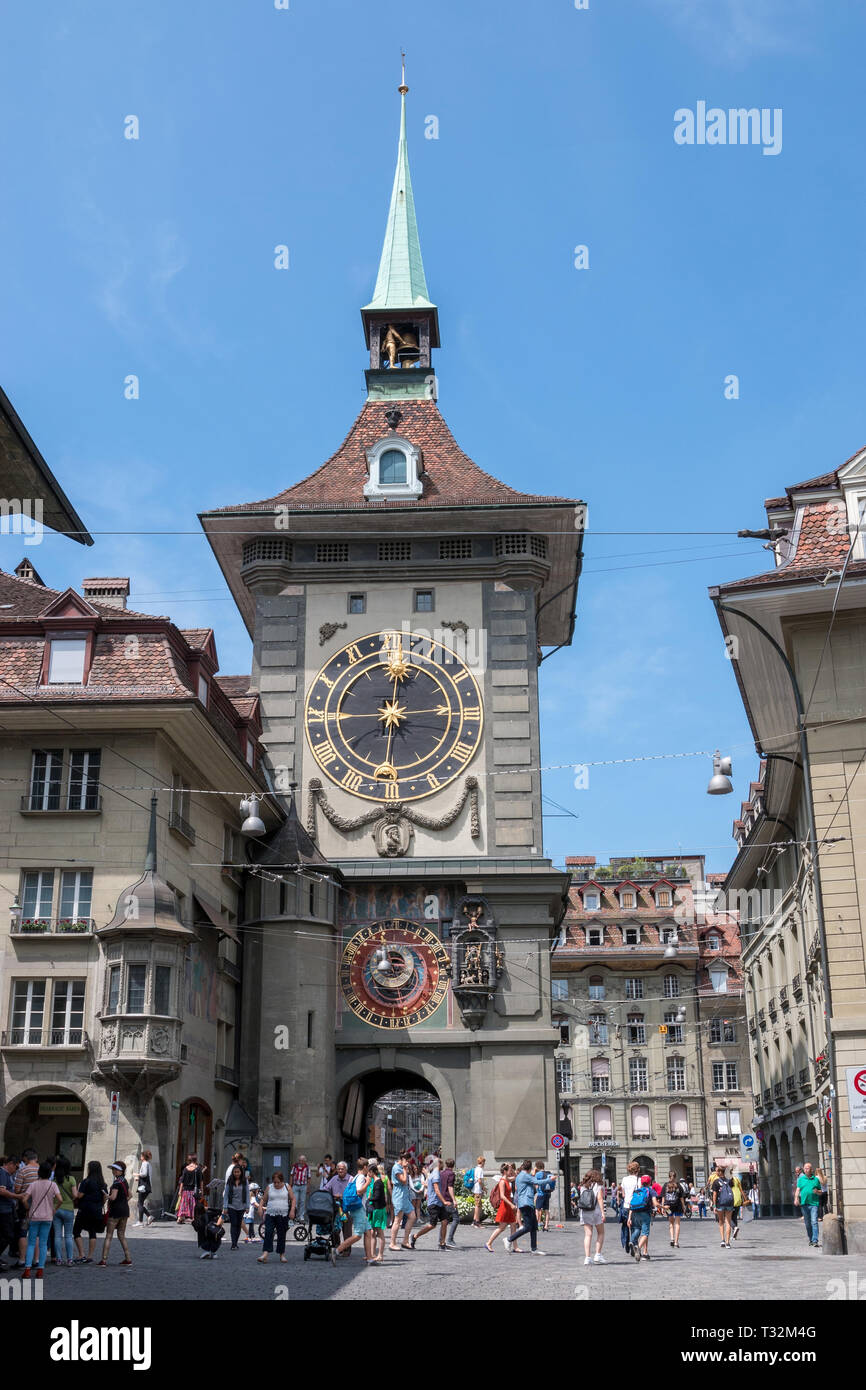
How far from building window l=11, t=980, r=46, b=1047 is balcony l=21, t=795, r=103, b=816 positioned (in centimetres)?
373

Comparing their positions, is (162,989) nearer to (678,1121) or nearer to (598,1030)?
(598,1030)

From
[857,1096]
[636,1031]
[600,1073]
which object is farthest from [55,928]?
[636,1031]

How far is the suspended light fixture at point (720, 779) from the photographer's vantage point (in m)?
26.8

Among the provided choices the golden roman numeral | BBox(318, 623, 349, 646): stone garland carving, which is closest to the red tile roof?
BBox(318, 623, 349, 646): stone garland carving

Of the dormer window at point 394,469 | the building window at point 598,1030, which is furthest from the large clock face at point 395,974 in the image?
the building window at point 598,1030

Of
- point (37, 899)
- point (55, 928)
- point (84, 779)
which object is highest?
point (84, 779)

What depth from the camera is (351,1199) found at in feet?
80.2

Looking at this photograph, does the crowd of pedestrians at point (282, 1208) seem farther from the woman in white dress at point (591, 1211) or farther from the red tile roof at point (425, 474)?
the red tile roof at point (425, 474)

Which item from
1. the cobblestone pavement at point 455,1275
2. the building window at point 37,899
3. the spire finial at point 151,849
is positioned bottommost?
the cobblestone pavement at point 455,1275

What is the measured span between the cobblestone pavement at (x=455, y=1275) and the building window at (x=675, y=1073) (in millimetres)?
53472

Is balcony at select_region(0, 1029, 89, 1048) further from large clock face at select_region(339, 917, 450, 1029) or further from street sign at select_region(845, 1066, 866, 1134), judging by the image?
street sign at select_region(845, 1066, 866, 1134)

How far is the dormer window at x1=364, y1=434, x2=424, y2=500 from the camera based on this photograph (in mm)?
48125

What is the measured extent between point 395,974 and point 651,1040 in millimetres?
43101

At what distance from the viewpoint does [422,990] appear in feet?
140
